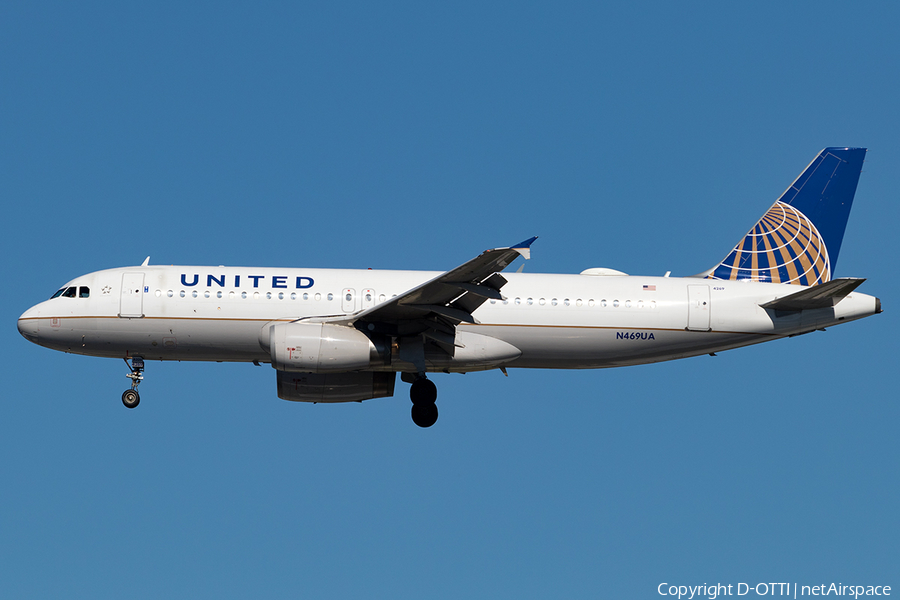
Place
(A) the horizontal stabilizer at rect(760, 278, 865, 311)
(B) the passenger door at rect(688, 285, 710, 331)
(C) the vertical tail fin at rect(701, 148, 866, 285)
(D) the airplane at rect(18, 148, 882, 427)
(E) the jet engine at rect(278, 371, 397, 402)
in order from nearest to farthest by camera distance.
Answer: (A) the horizontal stabilizer at rect(760, 278, 865, 311) < (D) the airplane at rect(18, 148, 882, 427) < (B) the passenger door at rect(688, 285, 710, 331) < (E) the jet engine at rect(278, 371, 397, 402) < (C) the vertical tail fin at rect(701, 148, 866, 285)

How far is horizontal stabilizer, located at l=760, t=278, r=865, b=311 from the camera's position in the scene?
2541 cm

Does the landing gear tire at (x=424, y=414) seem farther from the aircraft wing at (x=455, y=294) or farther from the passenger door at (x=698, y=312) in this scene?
the passenger door at (x=698, y=312)

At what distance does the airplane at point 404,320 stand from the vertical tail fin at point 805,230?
1.30 meters

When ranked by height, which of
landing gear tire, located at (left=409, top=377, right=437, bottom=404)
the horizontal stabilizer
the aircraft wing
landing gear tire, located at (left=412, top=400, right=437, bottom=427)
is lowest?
landing gear tire, located at (left=412, top=400, right=437, bottom=427)

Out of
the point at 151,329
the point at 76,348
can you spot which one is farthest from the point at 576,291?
the point at 76,348

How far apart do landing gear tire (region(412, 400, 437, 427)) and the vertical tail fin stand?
9.11 metres

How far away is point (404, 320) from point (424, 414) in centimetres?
308

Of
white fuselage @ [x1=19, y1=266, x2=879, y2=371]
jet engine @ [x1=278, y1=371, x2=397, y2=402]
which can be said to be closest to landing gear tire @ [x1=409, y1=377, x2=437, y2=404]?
white fuselage @ [x1=19, y1=266, x2=879, y2=371]

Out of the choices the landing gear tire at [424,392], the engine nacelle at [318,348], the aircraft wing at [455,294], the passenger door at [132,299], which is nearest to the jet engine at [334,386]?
the landing gear tire at [424,392]

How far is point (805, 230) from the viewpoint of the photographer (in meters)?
30.0

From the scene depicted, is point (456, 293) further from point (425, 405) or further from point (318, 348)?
point (425, 405)

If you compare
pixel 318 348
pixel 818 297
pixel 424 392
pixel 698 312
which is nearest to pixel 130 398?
pixel 318 348

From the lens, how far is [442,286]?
24.0 metres

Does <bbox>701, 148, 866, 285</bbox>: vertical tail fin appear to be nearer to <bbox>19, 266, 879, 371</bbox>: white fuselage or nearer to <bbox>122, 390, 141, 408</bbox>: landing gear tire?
<bbox>19, 266, 879, 371</bbox>: white fuselage
